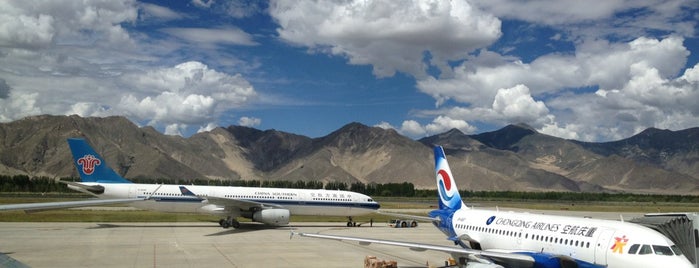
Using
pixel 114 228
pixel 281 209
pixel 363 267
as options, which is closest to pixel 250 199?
pixel 281 209

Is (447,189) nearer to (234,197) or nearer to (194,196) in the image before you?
(234,197)

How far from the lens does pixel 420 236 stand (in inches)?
1806

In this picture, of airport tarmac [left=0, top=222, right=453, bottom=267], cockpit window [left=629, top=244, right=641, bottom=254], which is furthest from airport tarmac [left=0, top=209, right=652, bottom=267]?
cockpit window [left=629, top=244, right=641, bottom=254]

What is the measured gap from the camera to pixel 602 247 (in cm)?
1988

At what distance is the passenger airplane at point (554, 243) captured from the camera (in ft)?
61.3

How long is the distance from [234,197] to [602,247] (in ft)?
120

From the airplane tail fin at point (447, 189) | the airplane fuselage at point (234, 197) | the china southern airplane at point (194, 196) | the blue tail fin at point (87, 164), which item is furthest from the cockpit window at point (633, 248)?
the blue tail fin at point (87, 164)

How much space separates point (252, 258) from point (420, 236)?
19.5m

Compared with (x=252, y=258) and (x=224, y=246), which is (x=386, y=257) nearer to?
(x=252, y=258)

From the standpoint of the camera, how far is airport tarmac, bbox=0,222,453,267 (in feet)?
92.6

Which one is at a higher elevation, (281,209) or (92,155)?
(92,155)

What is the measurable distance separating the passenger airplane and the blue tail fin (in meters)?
34.5

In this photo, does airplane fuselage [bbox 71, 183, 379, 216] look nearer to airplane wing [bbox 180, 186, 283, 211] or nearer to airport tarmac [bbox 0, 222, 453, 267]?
airplane wing [bbox 180, 186, 283, 211]

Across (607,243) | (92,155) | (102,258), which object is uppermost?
(92,155)
